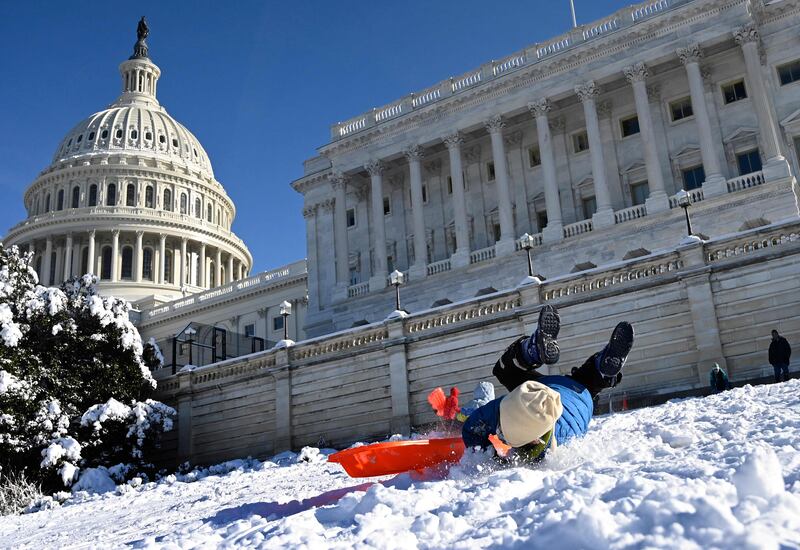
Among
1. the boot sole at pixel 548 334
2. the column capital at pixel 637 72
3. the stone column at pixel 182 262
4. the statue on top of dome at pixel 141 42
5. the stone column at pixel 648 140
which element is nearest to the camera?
the boot sole at pixel 548 334

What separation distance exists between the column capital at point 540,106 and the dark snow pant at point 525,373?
35095 millimetres

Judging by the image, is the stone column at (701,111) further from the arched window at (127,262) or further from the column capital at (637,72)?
the arched window at (127,262)

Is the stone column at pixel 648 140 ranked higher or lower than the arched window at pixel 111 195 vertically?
lower

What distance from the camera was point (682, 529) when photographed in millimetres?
5008

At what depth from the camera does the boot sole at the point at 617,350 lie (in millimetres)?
8938

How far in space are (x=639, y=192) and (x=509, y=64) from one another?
10.2 meters

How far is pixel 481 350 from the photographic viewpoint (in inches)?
973

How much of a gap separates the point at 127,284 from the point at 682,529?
302 ft

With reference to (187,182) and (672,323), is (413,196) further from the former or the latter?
(187,182)

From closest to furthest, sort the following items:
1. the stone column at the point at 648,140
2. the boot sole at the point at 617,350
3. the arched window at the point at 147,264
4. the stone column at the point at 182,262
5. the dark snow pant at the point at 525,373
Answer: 1. the boot sole at the point at 617,350
2. the dark snow pant at the point at 525,373
3. the stone column at the point at 648,140
4. the arched window at the point at 147,264
5. the stone column at the point at 182,262

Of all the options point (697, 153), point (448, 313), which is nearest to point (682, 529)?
point (448, 313)

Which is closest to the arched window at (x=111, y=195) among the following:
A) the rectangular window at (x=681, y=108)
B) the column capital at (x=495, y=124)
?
the column capital at (x=495, y=124)

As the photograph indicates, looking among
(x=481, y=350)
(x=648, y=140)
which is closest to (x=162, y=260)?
(x=648, y=140)

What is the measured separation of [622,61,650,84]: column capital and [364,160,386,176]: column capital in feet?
48.8
